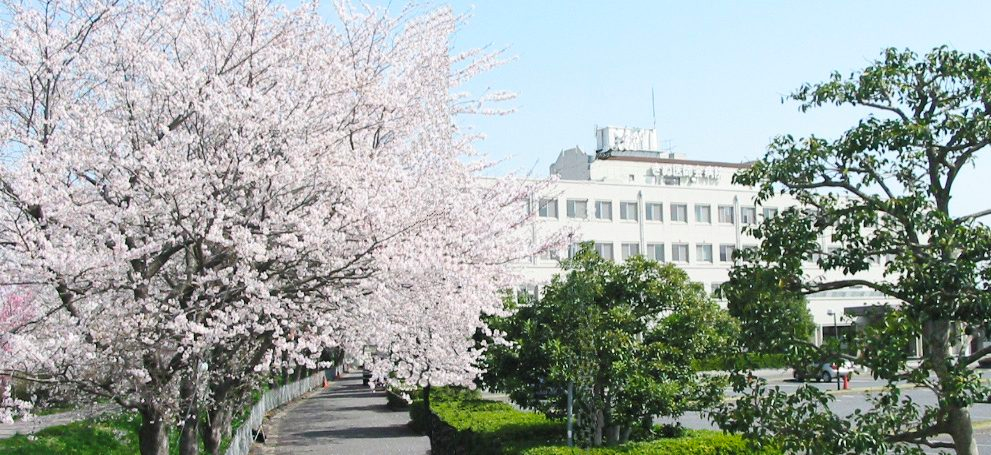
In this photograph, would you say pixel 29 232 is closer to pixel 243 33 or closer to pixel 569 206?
pixel 243 33

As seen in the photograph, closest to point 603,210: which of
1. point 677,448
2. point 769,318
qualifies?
point 677,448

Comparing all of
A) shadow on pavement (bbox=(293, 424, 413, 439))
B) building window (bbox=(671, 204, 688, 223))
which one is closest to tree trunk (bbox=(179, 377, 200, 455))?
shadow on pavement (bbox=(293, 424, 413, 439))

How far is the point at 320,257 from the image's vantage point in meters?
9.46

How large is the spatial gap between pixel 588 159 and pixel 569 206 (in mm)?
10022

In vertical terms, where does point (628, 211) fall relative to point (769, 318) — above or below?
above

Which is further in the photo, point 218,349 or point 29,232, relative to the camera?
point 218,349

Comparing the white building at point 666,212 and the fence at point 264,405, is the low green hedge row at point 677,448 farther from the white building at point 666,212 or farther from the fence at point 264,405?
the white building at point 666,212

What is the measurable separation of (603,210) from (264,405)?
101 feet

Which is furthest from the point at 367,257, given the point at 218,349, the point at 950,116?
the point at 950,116

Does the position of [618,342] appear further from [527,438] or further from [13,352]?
[13,352]

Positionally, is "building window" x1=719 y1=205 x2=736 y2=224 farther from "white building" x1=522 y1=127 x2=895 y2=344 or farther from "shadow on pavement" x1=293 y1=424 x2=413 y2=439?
"shadow on pavement" x1=293 y1=424 x2=413 y2=439

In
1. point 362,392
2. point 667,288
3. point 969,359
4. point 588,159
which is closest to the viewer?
point 969,359

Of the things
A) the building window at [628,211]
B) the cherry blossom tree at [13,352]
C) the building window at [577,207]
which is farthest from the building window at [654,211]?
the cherry blossom tree at [13,352]

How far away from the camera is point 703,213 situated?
57.9 meters
